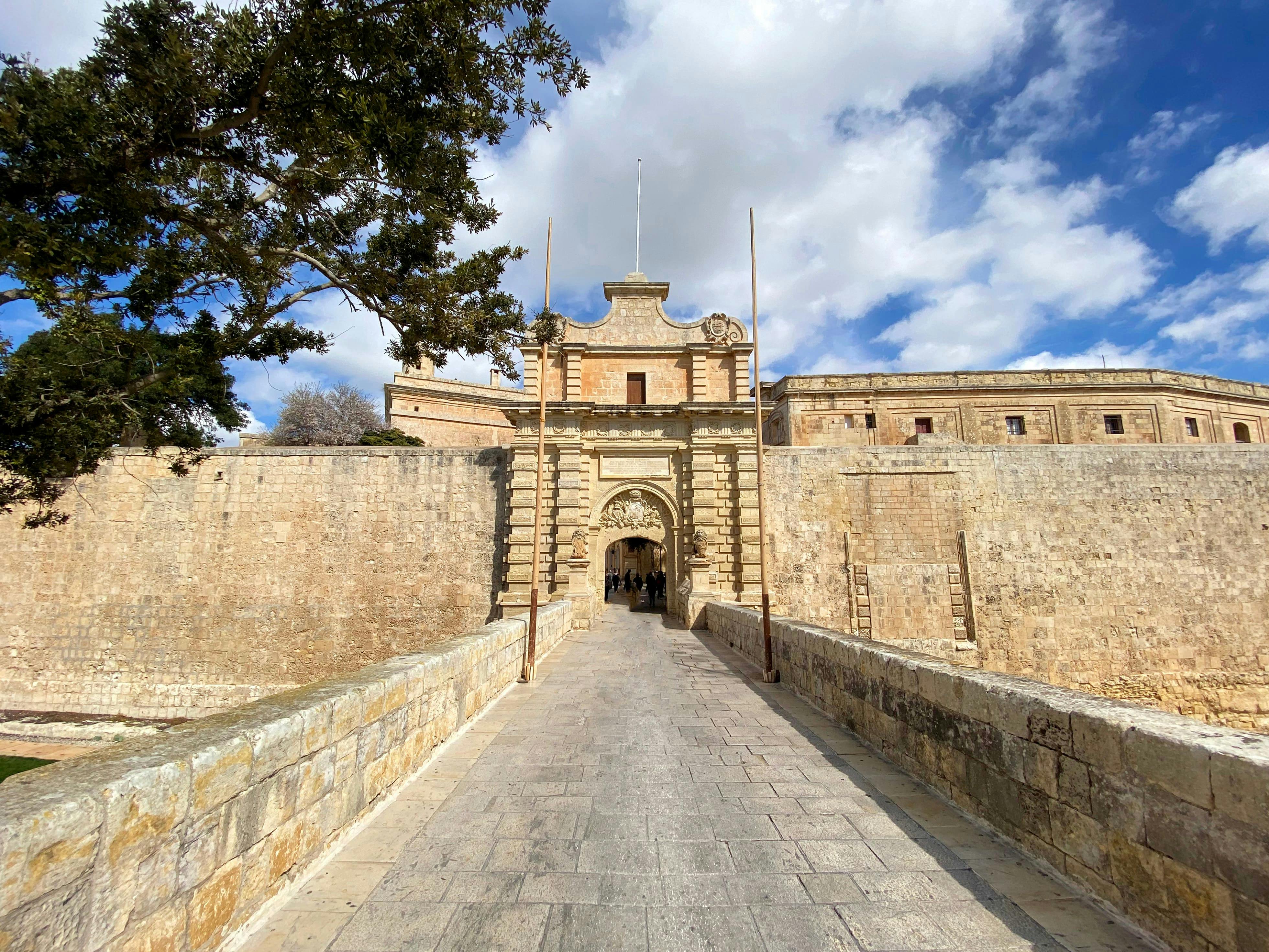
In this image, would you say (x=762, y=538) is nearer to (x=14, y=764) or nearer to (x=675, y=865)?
(x=675, y=865)

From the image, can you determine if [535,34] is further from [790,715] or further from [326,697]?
[790,715]

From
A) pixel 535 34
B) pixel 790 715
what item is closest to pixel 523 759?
pixel 790 715

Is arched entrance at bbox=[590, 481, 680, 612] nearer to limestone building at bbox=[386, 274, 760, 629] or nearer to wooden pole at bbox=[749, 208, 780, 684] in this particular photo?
limestone building at bbox=[386, 274, 760, 629]

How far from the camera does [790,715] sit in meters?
5.52

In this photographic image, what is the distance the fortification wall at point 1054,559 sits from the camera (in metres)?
14.7

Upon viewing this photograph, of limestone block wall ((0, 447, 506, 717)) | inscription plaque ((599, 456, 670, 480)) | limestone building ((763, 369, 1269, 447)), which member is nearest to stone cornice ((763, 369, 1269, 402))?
limestone building ((763, 369, 1269, 447))

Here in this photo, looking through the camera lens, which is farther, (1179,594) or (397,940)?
(1179,594)

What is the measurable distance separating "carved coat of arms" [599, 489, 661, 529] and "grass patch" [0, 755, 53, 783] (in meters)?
11.4

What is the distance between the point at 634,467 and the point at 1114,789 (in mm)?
13278

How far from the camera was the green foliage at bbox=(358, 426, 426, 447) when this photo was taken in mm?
22922

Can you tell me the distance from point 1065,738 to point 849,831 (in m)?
1.19

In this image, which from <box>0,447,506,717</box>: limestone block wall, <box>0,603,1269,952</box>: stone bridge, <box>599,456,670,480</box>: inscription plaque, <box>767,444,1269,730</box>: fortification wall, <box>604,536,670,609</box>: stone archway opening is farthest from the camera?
<box>604,536,670,609</box>: stone archway opening

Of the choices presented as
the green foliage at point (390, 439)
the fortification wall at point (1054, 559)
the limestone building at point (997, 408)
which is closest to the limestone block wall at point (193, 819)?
the fortification wall at point (1054, 559)

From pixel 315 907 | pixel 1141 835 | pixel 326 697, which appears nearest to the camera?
pixel 1141 835
